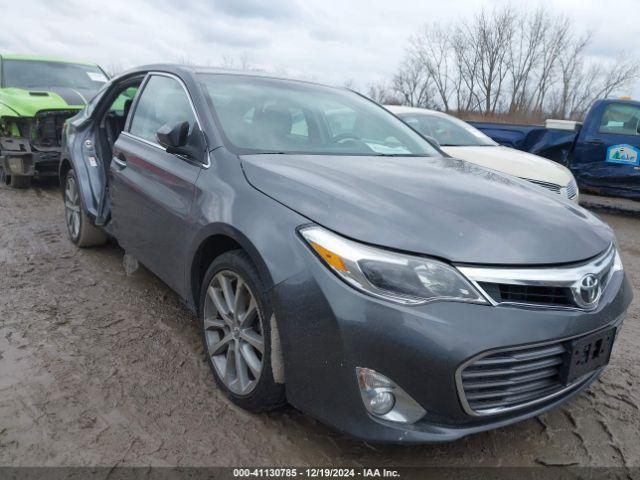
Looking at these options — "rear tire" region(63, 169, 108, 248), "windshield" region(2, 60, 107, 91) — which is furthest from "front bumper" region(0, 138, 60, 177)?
"rear tire" region(63, 169, 108, 248)

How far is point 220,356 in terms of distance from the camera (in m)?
2.52

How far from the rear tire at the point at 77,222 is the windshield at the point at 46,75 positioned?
3939 mm

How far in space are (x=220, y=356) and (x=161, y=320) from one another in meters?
0.94

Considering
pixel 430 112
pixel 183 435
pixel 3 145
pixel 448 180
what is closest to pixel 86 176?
pixel 183 435

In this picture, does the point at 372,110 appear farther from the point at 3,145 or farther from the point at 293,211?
the point at 3,145

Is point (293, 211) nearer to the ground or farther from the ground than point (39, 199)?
farther from the ground

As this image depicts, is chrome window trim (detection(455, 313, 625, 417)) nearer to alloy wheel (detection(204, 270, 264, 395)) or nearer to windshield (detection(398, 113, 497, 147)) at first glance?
alloy wheel (detection(204, 270, 264, 395))

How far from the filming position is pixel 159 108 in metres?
3.24

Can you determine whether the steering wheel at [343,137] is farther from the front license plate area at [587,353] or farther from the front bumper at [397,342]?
the front license plate area at [587,353]

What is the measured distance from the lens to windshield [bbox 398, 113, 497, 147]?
A: 6.68 meters

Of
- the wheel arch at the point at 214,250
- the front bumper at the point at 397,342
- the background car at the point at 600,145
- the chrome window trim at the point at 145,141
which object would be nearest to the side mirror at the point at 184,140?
the chrome window trim at the point at 145,141

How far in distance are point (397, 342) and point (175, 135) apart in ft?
5.26

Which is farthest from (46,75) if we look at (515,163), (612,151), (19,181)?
(612,151)

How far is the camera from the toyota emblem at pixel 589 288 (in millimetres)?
1891
